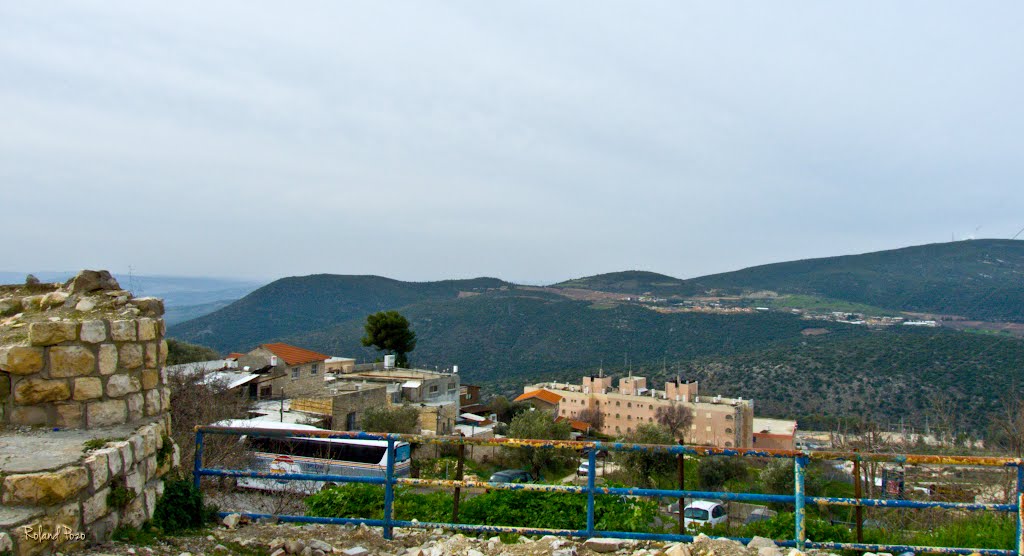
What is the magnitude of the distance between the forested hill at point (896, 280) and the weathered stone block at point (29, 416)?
114 m

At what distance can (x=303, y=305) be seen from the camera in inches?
4195

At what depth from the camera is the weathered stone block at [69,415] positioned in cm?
454

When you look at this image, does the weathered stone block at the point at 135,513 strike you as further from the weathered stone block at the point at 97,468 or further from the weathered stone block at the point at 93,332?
the weathered stone block at the point at 93,332

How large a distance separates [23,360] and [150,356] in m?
0.80

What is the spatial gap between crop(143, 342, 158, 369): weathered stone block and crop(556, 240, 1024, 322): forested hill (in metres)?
113

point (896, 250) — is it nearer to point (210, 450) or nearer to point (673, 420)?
point (673, 420)

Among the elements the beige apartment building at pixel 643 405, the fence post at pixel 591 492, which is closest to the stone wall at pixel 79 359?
the fence post at pixel 591 492

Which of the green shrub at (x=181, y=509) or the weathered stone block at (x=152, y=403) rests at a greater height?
the weathered stone block at (x=152, y=403)

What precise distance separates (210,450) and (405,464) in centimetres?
823

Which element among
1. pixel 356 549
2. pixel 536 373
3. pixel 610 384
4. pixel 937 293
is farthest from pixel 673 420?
pixel 937 293

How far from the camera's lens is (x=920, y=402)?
159 ft

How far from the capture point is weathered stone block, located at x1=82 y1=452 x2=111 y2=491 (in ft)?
12.7

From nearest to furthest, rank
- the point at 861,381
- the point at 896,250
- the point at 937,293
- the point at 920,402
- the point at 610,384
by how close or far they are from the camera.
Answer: the point at 920,402, the point at 861,381, the point at 610,384, the point at 937,293, the point at 896,250

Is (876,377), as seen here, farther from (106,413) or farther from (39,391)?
(39,391)
